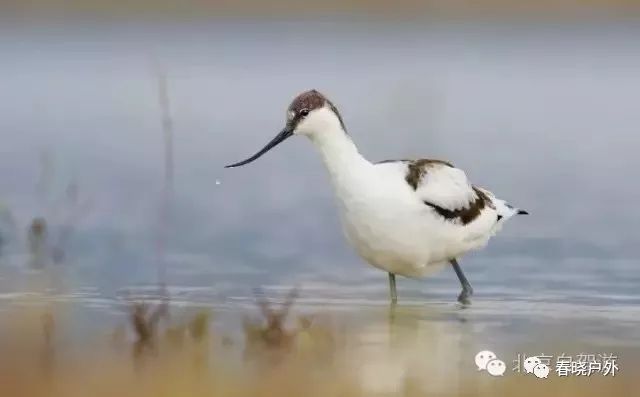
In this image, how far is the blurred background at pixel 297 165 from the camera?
4941mm

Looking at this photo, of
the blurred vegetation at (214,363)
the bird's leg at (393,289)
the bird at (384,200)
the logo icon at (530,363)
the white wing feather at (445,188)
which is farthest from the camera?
the bird's leg at (393,289)

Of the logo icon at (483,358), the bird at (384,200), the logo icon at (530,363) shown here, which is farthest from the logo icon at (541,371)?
the bird at (384,200)

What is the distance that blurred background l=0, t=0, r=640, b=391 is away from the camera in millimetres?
4941

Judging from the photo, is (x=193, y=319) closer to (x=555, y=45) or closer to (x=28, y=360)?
(x=28, y=360)

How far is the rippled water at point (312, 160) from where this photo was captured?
199 inches

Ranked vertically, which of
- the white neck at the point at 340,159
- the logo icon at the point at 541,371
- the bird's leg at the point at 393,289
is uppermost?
the white neck at the point at 340,159

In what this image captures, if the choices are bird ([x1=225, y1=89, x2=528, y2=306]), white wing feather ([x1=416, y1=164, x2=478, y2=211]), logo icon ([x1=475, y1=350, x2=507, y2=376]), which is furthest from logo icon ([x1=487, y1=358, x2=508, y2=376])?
white wing feather ([x1=416, y1=164, x2=478, y2=211])

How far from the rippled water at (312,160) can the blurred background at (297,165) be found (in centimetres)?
1

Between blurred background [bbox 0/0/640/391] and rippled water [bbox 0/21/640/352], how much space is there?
12 mm

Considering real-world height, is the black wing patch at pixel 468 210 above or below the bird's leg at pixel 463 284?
above

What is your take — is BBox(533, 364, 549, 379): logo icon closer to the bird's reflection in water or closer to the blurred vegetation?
the blurred vegetation

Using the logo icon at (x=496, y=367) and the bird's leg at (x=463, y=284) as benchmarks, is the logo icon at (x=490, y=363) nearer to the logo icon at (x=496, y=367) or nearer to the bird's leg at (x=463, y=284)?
the logo icon at (x=496, y=367)

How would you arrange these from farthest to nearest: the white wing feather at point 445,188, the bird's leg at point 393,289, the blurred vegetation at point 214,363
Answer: the bird's leg at point 393,289
the white wing feather at point 445,188
the blurred vegetation at point 214,363

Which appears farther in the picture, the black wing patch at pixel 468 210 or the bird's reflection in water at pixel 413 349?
the black wing patch at pixel 468 210
